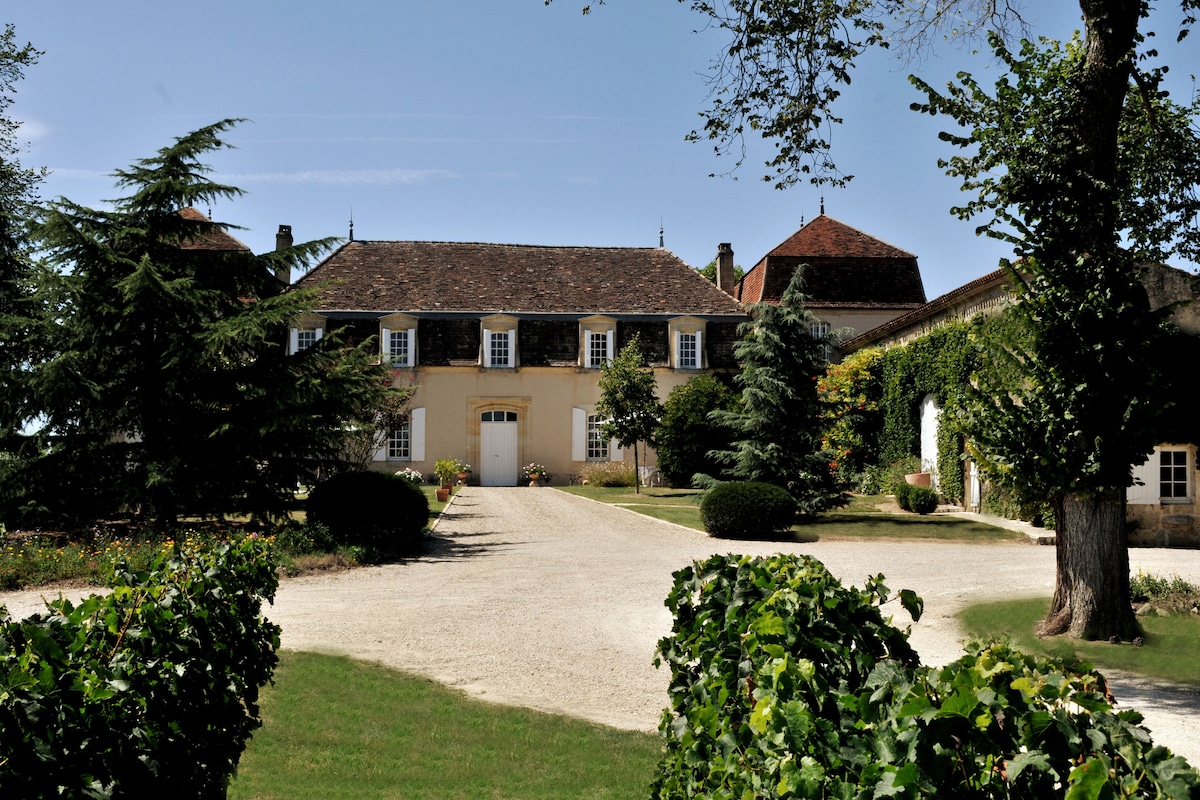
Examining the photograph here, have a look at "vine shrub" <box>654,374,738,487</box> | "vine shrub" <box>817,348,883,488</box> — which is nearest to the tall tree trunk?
"vine shrub" <box>654,374,738,487</box>

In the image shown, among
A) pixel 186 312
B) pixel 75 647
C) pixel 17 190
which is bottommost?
pixel 75 647

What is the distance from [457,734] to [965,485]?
1895 cm

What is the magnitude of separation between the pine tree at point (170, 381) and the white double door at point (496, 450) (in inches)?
591

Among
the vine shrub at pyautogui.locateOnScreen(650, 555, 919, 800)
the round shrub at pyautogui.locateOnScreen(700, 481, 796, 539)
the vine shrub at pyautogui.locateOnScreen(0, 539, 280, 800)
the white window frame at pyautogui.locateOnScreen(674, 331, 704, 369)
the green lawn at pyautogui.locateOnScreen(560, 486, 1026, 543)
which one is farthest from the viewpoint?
the white window frame at pyautogui.locateOnScreen(674, 331, 704, 369)

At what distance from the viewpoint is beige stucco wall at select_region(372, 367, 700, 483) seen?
31.2 m

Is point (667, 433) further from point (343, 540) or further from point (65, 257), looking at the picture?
point (65, 257)

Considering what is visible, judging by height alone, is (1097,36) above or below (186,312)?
above

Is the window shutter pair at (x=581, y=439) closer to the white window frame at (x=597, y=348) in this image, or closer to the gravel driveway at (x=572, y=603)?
the white window frame at (x=597, y=348)

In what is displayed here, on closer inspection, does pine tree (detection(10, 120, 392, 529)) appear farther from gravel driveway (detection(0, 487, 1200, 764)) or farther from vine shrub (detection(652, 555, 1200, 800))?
vine shrub (detection(652, 555, 1200, 800))

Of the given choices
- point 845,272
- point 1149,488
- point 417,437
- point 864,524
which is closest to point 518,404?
point 417,437

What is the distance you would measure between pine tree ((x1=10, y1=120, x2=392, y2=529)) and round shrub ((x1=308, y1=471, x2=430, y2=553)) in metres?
1.17

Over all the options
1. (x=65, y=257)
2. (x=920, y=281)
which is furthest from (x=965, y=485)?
(x=65, y=257)

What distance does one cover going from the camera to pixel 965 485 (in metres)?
22.6

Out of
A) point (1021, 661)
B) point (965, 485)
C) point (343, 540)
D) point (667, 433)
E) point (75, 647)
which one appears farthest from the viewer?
point (667, 433)
